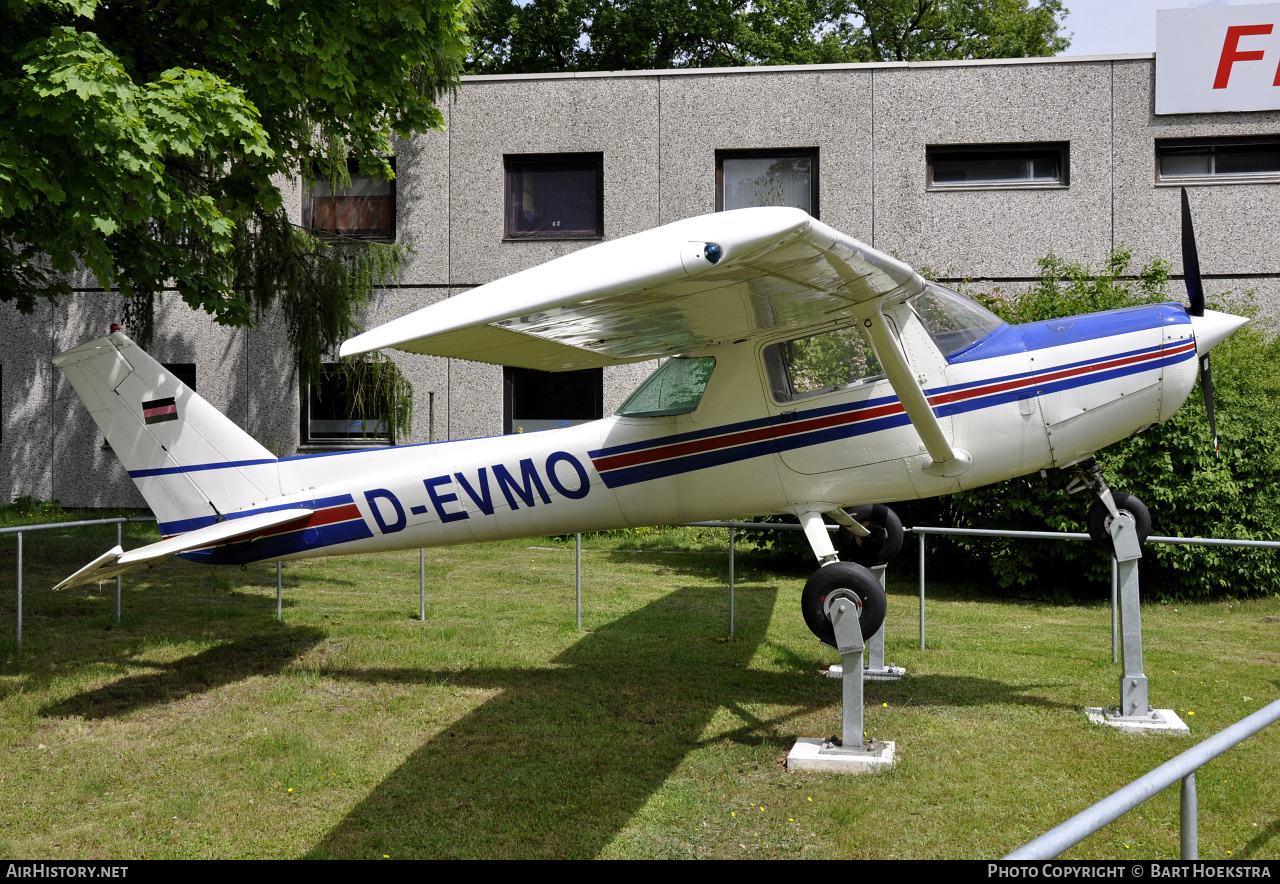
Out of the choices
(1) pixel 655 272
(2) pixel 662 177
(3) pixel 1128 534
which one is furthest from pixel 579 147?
(1) pixel 655 272

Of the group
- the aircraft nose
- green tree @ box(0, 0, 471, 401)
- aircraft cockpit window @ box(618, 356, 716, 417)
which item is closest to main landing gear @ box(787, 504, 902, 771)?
aircraft cockpit window @ box(618, 356, 716, 417)

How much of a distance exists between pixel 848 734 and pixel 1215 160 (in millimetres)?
12668

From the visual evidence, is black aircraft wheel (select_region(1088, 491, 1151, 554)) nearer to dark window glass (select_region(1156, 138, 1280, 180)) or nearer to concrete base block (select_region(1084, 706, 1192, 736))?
concrete base block (select_region(1084, 706, 1192, 736))

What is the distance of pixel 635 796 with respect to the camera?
4965 millimetres

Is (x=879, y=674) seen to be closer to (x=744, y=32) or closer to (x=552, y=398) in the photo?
(x=552, y=398)

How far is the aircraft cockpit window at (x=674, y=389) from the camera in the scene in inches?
246

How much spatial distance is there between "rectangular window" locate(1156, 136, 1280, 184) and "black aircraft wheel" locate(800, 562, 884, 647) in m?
11.6

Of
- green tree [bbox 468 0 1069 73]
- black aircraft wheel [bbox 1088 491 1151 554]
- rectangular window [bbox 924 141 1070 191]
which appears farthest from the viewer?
green tree [bbox 468 0 1069 73]

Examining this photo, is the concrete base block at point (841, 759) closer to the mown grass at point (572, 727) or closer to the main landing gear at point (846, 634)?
the main landing gear at point (846, 634)

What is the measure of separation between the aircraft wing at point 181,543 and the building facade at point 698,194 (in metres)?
8.46

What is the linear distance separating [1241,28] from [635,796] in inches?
571

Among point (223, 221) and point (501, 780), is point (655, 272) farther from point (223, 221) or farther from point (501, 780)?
point (223, 221)

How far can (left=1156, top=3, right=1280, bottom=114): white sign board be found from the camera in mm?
13070

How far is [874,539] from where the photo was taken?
7461 mm
